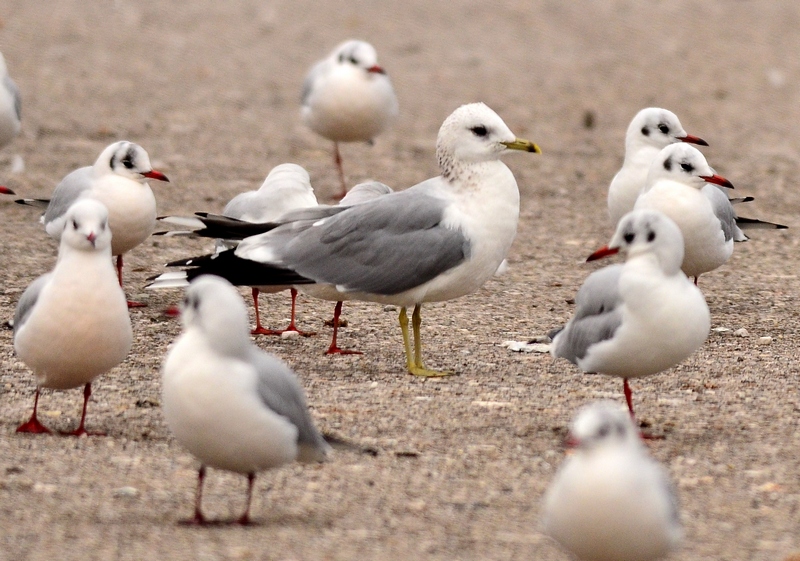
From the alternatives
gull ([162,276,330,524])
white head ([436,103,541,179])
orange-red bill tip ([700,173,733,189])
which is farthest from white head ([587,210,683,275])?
orange-red bill tip ([700,173,733,189])

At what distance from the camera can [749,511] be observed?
14.6ft

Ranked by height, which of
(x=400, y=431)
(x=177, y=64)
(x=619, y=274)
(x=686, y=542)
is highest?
(x=177, y=64)

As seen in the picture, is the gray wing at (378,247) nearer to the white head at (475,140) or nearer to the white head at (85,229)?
the white head at (475,140)

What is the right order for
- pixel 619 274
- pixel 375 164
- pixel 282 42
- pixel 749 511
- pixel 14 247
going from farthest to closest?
pixel 282 42, pixel 375 164, pixel 14 247, pixel 619 274, pixel 749 511

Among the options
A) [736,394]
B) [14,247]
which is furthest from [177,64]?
[736,394]

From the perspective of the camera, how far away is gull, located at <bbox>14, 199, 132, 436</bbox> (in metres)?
5.00

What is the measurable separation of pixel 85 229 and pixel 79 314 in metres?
0.31

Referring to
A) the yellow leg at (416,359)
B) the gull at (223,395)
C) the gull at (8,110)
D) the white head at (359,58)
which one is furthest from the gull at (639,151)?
the gull at (8,110)

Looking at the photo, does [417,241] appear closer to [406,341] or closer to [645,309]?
[406,341]

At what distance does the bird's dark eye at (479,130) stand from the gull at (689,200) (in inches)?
41.6

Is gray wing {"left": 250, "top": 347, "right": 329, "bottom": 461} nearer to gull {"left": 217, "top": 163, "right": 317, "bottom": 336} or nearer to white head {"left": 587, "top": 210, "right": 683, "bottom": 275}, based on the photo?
white head {"left": 587, "top": 210, "right": 683, "bottom": 275}

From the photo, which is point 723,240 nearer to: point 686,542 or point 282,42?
point 686,542

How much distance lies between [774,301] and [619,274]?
2.88 meters

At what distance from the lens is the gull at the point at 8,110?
387 inches
